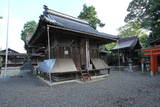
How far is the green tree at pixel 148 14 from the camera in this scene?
14.5 meters

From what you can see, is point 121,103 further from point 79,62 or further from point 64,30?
point 79,62

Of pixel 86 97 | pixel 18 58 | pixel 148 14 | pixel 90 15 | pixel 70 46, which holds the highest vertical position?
pixel 90 15

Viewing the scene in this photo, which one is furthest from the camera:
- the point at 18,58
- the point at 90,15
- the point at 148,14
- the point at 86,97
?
the point at 90,15

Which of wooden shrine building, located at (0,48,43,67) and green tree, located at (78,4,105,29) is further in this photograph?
green tree, located at (78,4,105,29)

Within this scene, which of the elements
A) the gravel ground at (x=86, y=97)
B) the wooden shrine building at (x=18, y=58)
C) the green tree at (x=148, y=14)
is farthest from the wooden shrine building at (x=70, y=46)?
the wooden shrine building at (x=18, y=58)

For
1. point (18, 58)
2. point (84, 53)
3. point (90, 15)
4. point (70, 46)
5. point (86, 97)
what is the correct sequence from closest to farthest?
point (86, 97) < point (70, 46) < point (84, 53) < point (18, 58) < point (90, 15)

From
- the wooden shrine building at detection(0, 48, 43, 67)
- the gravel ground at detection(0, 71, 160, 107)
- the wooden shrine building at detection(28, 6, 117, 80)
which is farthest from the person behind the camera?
the wooden shrine building at detection(0, 48, 43, 67)

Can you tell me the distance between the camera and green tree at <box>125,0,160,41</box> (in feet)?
47.5

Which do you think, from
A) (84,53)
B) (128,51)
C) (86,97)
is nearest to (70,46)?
(84,53)

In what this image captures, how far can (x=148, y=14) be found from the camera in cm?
1577

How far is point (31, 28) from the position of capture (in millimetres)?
34594

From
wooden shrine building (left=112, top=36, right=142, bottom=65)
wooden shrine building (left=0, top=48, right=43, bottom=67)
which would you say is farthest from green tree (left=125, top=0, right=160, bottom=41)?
wooden shrine building (left=0, top=48, right=43, bottom=67)

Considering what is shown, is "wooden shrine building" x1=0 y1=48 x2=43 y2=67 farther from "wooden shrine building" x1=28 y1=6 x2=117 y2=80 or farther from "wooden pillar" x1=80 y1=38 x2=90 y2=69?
"wooden pillar" x1=80 y1=38 x2=90 y2=69

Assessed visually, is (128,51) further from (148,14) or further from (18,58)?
(18,58)
